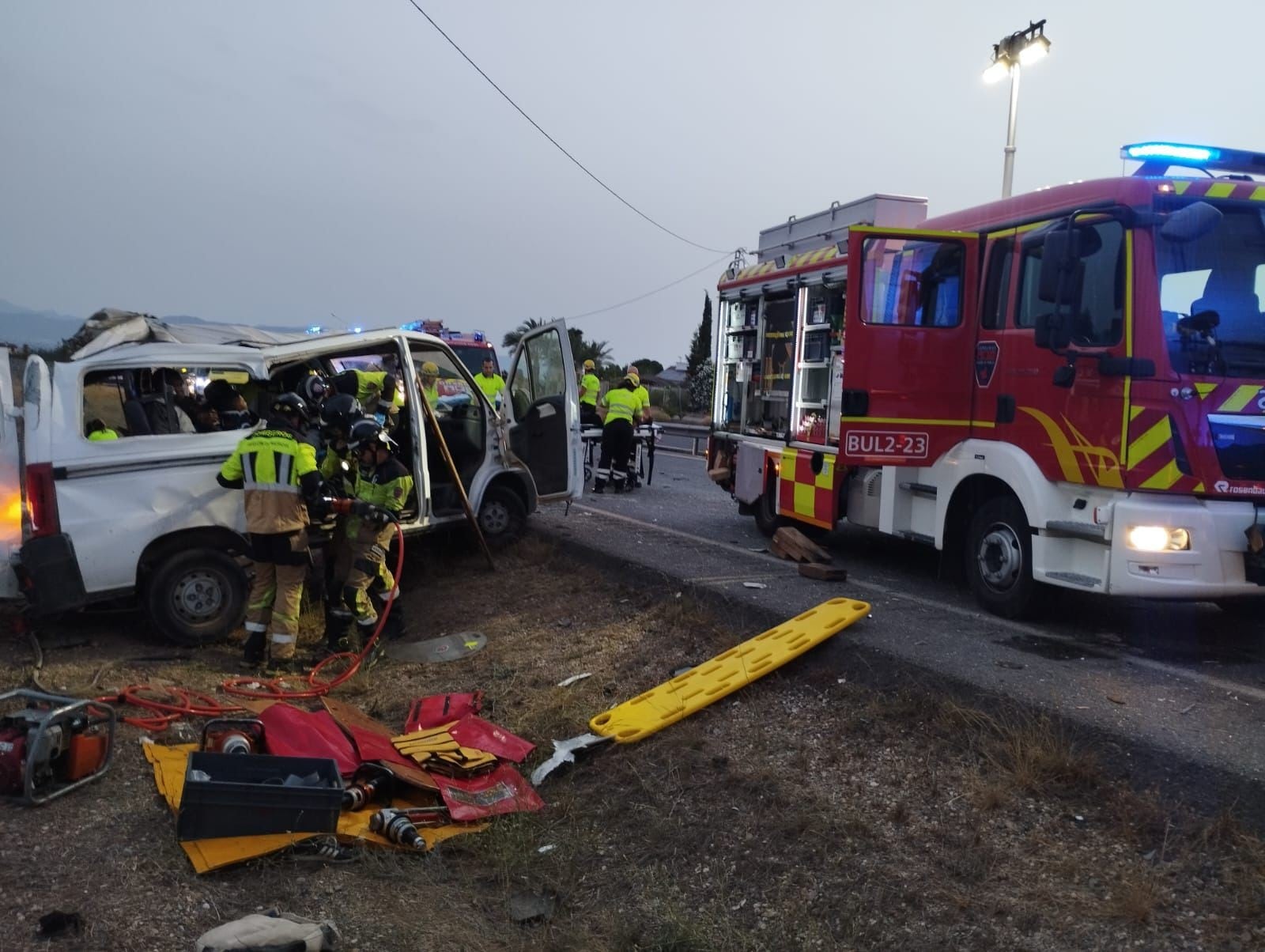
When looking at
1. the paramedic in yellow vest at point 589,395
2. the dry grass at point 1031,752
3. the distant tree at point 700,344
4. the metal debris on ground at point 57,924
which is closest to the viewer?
the metal debris on ground at point 57,924

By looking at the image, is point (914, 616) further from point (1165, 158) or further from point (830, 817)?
point (1165, 158)

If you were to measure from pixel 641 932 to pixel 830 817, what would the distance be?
947 millimetres

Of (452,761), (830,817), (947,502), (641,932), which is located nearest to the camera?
(641,932)

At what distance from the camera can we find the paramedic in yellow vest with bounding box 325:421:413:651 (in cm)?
668

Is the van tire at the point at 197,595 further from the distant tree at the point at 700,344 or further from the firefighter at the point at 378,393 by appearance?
the distant tree at the point at 700,344

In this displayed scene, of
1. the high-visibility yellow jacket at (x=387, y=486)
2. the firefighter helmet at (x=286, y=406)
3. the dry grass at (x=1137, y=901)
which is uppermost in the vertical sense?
the firefighter helmet at (x=286, y=406)

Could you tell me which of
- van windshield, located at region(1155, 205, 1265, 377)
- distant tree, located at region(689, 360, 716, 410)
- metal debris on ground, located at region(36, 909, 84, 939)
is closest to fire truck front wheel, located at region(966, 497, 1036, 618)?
van windshield, located at region(1155, 205, 1265, 377)

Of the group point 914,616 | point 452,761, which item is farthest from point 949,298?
point 452,761

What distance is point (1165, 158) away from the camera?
575 centimetres

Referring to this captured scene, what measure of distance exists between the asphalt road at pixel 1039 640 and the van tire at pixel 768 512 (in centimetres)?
14

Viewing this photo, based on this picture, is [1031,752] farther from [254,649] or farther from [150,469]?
[150,469]

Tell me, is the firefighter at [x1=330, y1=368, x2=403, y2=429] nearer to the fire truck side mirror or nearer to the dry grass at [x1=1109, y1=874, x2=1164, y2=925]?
the fire truck side mirror

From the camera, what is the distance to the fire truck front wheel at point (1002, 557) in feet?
20.2

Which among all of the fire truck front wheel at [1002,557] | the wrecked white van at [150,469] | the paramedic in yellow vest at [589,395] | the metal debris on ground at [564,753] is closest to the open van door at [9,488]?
the wrecked white van at [150,469]
